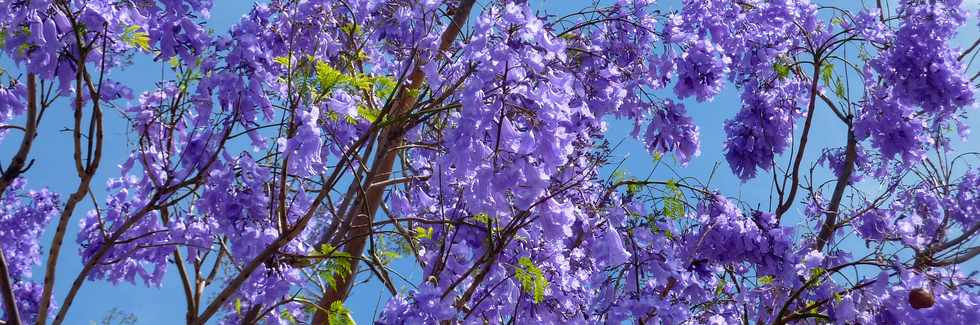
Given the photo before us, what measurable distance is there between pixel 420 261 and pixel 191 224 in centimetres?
110

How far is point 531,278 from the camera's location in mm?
3658

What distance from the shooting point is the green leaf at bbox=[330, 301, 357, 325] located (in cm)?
384

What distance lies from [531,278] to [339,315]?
2.90 feet

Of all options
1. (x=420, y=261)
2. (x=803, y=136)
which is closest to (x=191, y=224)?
(x=420, y=261)

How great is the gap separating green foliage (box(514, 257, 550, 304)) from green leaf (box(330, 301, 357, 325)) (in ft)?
2.51

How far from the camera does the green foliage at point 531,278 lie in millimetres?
3521

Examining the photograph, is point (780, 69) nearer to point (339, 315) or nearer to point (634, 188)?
point (634, 188)

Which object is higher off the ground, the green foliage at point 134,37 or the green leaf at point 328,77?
the green foliage at point 134,37

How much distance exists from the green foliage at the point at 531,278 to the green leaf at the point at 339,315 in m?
0.76

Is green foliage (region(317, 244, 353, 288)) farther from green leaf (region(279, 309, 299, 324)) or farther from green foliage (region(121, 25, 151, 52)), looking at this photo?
green foliage (region(121, 25, 151, 52))

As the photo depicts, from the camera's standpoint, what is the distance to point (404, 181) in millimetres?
5133

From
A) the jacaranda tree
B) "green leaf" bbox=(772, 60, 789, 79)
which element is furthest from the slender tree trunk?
"green leaf" bbox=(772, 60, 789, 79)

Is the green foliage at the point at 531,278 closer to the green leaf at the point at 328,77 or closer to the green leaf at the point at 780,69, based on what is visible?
the green leaf at the point at 328,77

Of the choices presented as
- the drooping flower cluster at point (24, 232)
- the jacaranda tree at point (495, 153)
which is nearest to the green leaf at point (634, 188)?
the jacaranda tree at point (495, 153)
